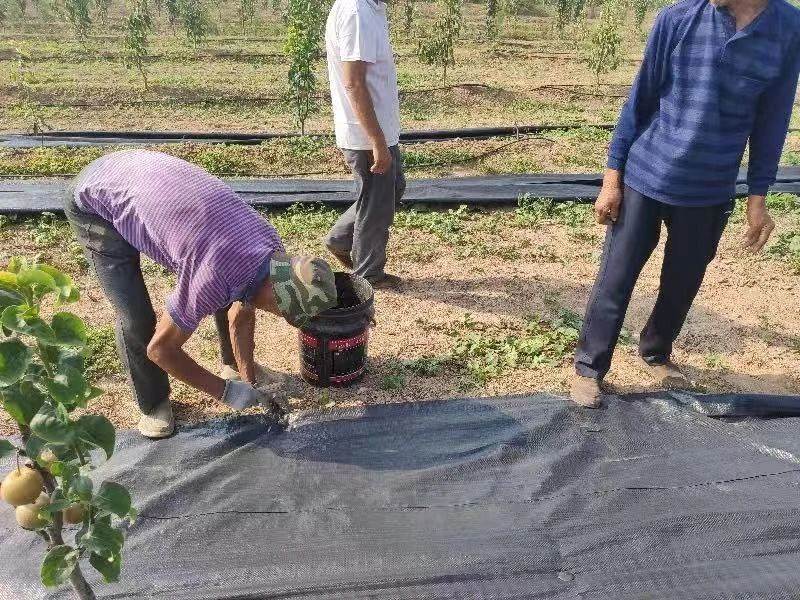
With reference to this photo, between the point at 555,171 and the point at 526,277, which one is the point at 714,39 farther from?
the point at 555,171

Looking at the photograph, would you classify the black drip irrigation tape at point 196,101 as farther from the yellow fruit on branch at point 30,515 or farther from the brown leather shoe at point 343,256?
the yellow fruit on branch at point 30,515

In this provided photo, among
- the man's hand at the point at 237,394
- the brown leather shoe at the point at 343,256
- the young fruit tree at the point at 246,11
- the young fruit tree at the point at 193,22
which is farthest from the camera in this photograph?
the young fruit tree at the point at 246,11

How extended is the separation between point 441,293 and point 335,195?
1.61 meters

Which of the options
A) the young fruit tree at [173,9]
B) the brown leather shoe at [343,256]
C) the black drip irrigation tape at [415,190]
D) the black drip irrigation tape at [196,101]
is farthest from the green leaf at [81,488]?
the young fruit tree at [173,9]

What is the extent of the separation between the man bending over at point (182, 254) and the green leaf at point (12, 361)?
2.83 feet

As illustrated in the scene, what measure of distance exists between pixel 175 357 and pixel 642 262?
1.85 meters

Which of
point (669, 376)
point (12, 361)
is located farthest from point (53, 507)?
point (669, 376)

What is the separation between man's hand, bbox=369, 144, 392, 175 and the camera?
3209 millimetres

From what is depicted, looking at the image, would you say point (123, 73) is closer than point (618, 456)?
No

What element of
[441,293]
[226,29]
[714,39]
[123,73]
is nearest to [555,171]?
[441,293]

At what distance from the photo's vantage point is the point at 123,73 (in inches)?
478

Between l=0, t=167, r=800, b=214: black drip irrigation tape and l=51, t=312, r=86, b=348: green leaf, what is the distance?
3.82 m

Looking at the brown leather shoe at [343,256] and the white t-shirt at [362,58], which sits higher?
the white t-shirt at [362,58]

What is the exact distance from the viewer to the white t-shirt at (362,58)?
298cm
